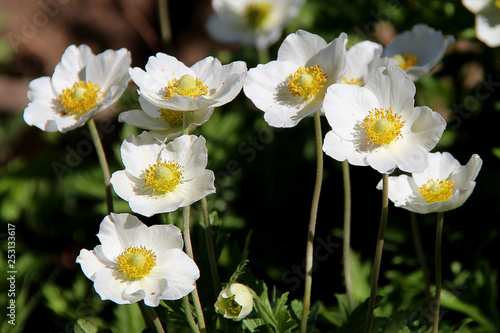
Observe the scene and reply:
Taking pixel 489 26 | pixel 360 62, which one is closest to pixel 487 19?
pixel 489 26

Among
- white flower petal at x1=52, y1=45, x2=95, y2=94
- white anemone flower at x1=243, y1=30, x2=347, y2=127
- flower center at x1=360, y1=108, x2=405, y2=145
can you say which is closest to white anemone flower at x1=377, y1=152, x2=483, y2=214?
Answer: flower center at x1=360, y1=108, x2=405, y2=145

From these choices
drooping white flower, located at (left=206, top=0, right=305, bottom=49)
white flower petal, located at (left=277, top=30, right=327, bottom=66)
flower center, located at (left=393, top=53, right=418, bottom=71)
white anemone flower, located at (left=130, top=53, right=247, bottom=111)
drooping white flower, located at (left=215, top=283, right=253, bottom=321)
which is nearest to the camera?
drooping white flower, located at (left=215, top=283, right=253, bottom=321)

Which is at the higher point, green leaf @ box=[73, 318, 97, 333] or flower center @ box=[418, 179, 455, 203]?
flower center @ box=[418, 179, 455, 203]

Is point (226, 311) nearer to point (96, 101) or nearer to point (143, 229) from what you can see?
point (143, 229)

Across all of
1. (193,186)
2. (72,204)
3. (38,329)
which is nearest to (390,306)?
(193,186)

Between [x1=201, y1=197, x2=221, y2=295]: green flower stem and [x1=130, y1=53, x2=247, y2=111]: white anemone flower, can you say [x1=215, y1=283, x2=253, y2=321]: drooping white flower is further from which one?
[x1=130, y1=53, x2=247, y2=111]: white anemone flower

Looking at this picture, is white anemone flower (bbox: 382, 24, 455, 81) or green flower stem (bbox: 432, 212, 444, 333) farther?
white anemone flower (bbox: 382, 24, 455, 81)

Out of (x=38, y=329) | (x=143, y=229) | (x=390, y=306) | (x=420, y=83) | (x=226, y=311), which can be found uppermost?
(x=143, y=229)
